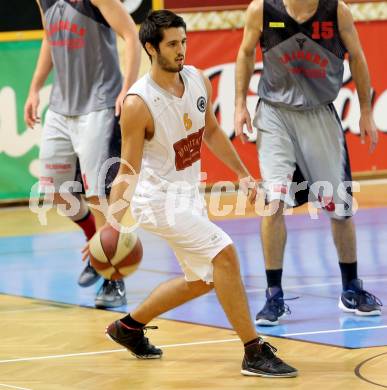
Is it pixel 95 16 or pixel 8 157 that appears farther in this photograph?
pixel 8 157

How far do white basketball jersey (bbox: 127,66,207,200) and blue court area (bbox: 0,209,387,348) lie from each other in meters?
1.31

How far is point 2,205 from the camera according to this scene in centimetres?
1338

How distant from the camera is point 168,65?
6391 millimetres

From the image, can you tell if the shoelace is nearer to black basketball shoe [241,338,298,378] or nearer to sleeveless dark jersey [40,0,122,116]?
black basketball shoe [241,338,298,378]

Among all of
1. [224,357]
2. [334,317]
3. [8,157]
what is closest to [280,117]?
[334,317]

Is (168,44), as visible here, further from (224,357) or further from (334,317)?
(334,317)

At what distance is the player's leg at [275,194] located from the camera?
7.56 meters

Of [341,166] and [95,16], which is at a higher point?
[95,16]

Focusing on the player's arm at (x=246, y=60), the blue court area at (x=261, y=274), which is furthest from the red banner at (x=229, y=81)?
the player's arm at (x=246, y=60)

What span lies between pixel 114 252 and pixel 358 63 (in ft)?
7.20

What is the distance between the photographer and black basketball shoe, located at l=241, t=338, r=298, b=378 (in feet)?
20.3

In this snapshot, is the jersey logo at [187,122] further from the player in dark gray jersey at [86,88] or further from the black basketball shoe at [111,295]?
the black basketball shoe at [111,295]

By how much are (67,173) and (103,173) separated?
0.35 meters

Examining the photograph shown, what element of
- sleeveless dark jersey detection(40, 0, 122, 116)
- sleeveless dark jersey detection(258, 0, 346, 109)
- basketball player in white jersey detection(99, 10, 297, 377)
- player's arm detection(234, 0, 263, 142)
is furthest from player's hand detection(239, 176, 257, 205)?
sleeveless dark jersey detection(40, 0, 122, 116)
